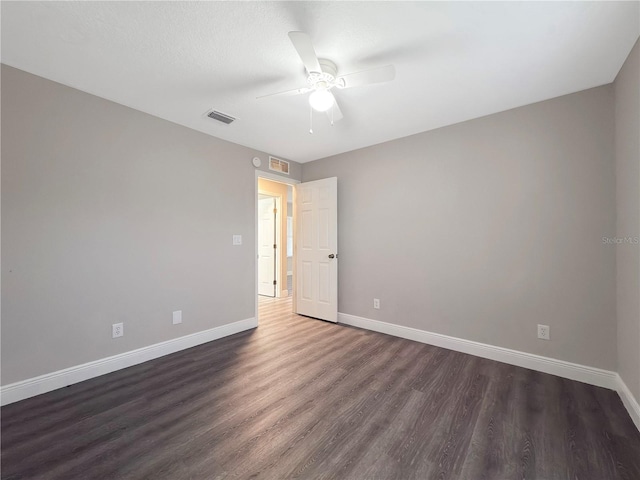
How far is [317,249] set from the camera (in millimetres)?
4023

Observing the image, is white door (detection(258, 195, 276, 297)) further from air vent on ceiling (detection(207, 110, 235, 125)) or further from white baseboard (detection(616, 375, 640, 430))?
white baseboard (detection(616, 375, 640, 430))

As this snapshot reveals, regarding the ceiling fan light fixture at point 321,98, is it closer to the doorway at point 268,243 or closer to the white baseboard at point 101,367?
the white baseboard at point 101,367

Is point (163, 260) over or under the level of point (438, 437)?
over

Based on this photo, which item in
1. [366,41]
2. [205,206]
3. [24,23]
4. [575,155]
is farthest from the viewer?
[205,206]

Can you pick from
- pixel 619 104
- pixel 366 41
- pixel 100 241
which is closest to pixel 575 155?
pixel 619 104

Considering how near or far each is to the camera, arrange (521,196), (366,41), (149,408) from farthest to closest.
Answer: (521,196)
(149,408)
(366,41)

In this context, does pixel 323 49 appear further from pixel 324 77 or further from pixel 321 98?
pixel 321 98

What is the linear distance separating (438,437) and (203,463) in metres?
1.38

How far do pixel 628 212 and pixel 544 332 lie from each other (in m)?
1.18

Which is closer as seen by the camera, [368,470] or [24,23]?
[368,470]

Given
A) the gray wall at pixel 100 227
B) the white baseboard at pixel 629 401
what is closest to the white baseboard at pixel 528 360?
the white baseboard at pixel 629 401

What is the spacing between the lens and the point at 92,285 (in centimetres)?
231

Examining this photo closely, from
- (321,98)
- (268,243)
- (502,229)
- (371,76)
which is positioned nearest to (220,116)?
(321,98)

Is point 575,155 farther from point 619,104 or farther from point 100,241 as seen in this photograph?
point 100,241
